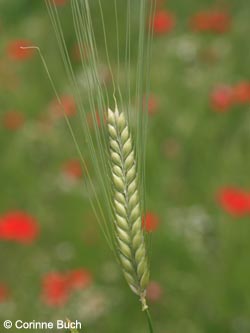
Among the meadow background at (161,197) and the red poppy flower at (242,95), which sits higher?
the red poppy flower at (242,95)

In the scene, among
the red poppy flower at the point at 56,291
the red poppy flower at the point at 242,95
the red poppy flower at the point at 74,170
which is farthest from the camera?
the red poppy flower at the point at 242,95

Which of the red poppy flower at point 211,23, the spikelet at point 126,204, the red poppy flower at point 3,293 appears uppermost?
the spikelet at point 126,204

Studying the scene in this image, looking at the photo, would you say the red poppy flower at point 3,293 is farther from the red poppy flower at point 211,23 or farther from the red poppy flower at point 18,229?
the red poppy flower at point 211,23

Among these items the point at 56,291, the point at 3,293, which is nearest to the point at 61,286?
the point at 56,291

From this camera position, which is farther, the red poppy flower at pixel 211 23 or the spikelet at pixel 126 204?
the red poppy flower at pixel 211 23

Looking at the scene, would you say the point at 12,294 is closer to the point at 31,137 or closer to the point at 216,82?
the point at 31,137

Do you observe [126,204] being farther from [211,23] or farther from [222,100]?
[211,23]

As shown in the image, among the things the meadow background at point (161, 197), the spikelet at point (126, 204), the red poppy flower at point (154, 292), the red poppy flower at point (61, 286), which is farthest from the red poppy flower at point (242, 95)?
the spikelet at point (126, 204)
